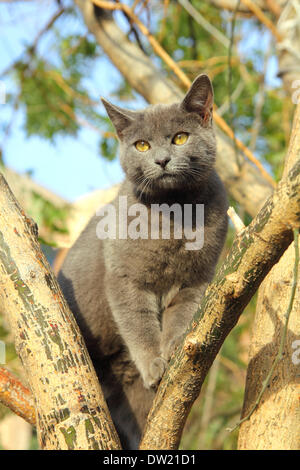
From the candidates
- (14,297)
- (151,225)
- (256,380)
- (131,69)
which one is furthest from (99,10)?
(256,380)

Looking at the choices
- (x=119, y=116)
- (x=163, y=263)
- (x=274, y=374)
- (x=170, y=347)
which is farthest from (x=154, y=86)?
(x=274, y=374)

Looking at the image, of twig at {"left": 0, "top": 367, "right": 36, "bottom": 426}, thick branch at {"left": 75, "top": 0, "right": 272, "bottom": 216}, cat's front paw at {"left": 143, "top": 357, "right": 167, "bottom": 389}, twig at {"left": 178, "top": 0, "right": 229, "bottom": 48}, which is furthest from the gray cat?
twig at {"left": 178, "top": 0, "right": 229, "bottom": 48}

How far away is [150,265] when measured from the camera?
6.42ft

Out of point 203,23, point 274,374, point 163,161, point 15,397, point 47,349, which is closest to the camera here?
point 47,349

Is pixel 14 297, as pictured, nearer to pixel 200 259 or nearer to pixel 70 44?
pixel 200 259

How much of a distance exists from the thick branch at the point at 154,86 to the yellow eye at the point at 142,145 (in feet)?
2.45

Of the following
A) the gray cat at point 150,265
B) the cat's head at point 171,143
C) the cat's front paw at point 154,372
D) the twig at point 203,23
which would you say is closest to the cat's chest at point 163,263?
the gray cat at point 150,265

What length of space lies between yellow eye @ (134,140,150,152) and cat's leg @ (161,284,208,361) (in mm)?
593

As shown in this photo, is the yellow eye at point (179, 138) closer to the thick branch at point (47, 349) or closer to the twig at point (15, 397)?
the thick branch at point (47, 349)

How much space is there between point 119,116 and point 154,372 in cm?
107

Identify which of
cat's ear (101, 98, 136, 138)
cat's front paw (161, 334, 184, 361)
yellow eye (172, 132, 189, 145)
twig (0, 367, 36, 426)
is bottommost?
twig (0, 367, 36, 426)

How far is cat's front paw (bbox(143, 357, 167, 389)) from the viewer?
1772 mm

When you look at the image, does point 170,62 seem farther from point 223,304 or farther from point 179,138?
point 223,304

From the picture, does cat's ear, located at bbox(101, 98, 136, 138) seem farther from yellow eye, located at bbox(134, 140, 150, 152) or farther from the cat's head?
yellow eye, located at bbox(134, 140, 150, 152)
